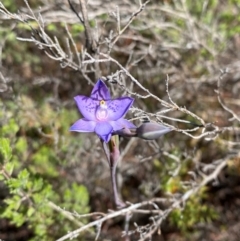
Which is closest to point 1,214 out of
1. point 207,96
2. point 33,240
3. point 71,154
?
point 33,240

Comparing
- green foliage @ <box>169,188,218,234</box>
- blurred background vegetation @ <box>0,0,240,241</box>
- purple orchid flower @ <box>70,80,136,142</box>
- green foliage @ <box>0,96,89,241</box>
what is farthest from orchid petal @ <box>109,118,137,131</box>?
green foliage @ <box>169,188,218,234</box>

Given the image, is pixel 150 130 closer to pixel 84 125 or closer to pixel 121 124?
pixel 121 124

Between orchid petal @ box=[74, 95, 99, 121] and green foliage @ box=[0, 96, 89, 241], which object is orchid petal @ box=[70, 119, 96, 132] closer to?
orchid petal @ box=[74, 95, 99, 121]

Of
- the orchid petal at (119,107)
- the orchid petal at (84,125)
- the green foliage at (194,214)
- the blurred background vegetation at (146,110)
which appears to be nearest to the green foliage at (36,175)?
the blurred background vegetation at (146,110)

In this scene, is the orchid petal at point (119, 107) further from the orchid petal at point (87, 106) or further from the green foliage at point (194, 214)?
the green foliage at point (194, 214)

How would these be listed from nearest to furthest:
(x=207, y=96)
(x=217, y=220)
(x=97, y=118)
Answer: (x=97, y=118) < (x=217, y=220) < (x=207, y=96)

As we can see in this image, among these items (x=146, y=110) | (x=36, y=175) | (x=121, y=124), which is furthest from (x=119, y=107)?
(x=146, y=110)

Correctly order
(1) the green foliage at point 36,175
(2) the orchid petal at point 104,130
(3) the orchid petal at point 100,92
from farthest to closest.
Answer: (1) the green foliage at point 36,175 → (3) the orchid petal at point 100,92 → (2) the orchid petal at point 104,130

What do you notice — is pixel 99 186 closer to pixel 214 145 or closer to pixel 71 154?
pixel 71 154

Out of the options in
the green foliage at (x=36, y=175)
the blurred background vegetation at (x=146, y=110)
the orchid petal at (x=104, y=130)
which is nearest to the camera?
the orchid petal at (x=104, y=130)
